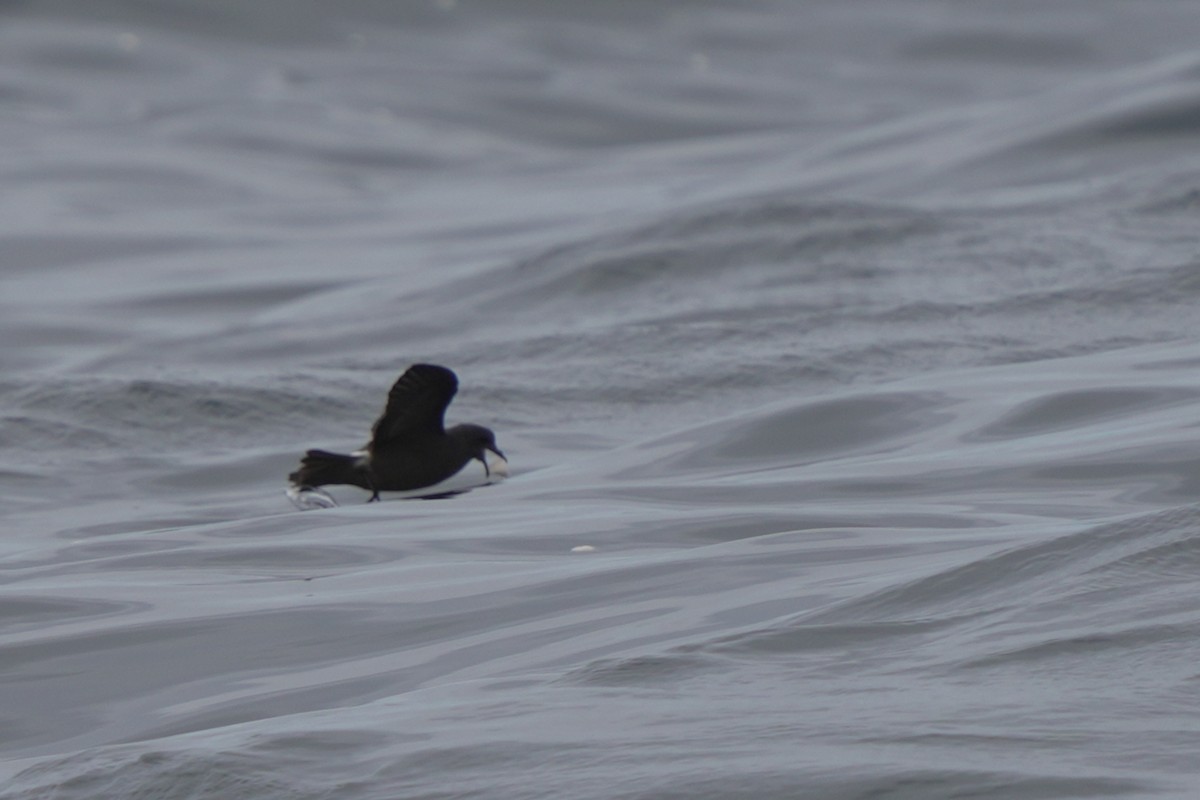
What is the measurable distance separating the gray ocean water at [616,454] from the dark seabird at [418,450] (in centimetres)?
33

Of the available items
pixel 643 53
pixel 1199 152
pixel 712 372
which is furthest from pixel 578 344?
pixel 643 53

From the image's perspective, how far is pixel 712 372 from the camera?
8789 millimetres

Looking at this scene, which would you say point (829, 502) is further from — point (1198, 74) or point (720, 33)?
point (720, 33)

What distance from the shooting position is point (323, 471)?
6891 millimetres

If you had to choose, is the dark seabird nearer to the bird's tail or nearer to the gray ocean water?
the bird's tail

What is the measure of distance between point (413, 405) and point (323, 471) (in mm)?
483

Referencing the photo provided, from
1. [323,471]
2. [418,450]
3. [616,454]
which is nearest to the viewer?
[323,471]

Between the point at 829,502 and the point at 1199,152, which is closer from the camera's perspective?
the point at 829,502

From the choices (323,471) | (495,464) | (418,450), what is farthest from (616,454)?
(323,471)

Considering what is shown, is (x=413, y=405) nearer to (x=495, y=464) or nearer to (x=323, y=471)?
(x=495, y=464)

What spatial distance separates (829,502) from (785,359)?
3065 mm

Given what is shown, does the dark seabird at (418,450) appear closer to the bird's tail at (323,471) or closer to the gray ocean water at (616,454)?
the bird's tail at (323,471)

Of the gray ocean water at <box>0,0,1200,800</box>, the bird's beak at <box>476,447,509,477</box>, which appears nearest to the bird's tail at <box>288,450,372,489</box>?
the gray ocean water at <box>0,0,1200,800</box>

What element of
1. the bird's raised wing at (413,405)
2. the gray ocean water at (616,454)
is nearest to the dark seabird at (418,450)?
the bird's raised wing at (413,405)
